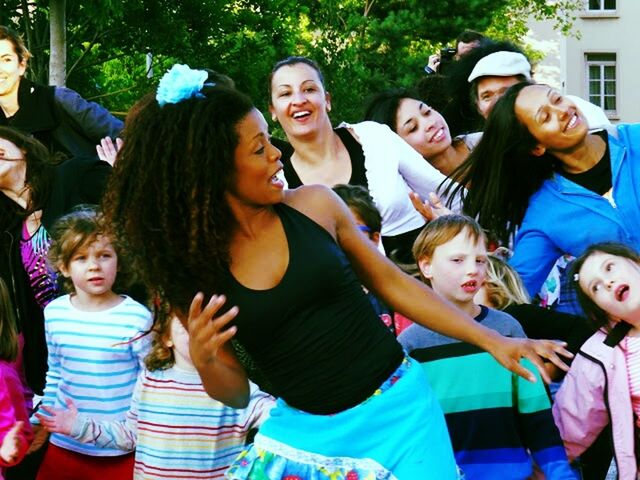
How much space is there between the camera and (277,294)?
3162mm

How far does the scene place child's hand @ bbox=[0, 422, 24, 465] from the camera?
4613 millimetres

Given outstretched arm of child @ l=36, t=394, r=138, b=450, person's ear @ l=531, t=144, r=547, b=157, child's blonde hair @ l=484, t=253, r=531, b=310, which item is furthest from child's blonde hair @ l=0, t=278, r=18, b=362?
person's ear @ l=531, t=144, r=547, b=157

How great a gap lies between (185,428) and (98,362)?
65 cm

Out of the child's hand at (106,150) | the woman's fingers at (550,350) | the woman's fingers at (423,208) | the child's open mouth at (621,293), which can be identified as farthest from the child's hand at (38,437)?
the woman's fingers at (550,350)

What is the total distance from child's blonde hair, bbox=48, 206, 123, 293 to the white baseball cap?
7.33ft

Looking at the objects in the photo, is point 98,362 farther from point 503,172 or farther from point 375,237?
point 503,172

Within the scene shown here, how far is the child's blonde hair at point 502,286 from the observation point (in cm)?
489

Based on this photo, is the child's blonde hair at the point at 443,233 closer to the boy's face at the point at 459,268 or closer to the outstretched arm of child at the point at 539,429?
the boy's face at the point at 459,268

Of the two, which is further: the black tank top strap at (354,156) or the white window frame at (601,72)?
the white window frame at (601,72)

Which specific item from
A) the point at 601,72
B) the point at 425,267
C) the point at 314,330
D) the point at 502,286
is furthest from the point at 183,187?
the point at 601,72

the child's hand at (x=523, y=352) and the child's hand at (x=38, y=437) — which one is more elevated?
the child's hand at (x=523, y=352)

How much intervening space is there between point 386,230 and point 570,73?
1328 inches

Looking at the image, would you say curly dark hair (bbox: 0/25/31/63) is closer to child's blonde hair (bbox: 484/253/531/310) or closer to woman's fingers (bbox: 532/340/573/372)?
child's blonde hair (bbox: 484/253/531/310)

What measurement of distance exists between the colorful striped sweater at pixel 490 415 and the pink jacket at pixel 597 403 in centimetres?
49
